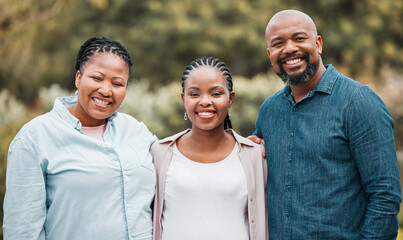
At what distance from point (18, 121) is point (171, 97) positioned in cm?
257

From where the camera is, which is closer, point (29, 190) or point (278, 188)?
point (29, 190)

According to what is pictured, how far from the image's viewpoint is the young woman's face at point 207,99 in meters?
3.10

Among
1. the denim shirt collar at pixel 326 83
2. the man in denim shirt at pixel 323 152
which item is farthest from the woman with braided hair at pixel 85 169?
the denim shirt collar at pixel 326 83

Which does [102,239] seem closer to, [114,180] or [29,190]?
[114,180]

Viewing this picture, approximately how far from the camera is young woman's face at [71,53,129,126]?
2869 millimetres

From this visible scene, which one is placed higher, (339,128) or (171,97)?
(171,97)

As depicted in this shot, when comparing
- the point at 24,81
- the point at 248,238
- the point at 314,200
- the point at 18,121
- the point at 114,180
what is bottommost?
the point at 248,238

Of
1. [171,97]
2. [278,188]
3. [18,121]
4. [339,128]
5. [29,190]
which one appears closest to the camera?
[29,190]

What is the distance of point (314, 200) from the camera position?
2803mm

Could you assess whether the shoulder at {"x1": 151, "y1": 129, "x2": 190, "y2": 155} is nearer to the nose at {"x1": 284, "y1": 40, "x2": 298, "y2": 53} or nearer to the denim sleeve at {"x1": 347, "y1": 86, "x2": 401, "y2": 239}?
the nose at {"x1": 284, "y1": 40, "x2": 298, "y2": 53}

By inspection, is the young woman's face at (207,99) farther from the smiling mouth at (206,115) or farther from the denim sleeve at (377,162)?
the denim sleeve at (377,162)

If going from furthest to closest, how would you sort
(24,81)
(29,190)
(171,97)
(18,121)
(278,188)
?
(24,81) → (171,97) → (18,121) → (278,188) → (29,190)

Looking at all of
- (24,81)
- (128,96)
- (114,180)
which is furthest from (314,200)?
(24,81)

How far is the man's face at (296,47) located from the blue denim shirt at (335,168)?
0.44 feet
